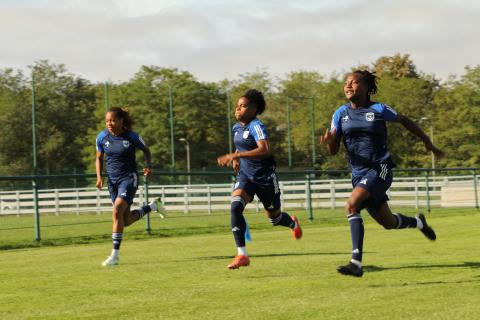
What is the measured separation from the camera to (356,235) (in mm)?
8500

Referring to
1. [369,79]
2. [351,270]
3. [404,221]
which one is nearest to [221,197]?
[404,221]

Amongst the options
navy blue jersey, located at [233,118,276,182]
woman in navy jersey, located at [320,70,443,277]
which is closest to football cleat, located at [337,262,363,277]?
woman in navy jersey, located at [320,70,443,277]

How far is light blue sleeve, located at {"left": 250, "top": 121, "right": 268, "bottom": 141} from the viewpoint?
985 centimetres

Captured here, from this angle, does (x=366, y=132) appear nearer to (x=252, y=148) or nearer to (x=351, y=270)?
(x=351, y=270)

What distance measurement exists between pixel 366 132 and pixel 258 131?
5.06ft

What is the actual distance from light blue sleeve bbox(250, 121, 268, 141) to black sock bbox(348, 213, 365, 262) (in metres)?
1.66

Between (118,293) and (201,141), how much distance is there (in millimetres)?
53294

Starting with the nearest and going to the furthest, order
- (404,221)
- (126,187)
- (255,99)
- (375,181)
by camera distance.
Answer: (375,181), (404,221), (255,99), (126,187)

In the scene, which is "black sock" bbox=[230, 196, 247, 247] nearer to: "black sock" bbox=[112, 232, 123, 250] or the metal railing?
"black sock" bbox=[112, 232, 123, 250]

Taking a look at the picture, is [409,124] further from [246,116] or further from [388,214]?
[246,116]

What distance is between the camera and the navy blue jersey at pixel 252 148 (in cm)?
1003

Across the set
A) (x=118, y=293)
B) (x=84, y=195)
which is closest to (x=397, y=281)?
(x=118, y=293)

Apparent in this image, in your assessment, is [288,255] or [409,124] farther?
[288,255]

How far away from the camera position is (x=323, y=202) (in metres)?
34.9
